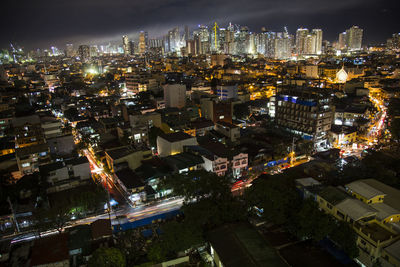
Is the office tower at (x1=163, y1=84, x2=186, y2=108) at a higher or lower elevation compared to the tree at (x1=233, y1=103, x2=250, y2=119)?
higher

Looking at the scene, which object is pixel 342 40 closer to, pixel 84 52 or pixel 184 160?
pixel 84 52

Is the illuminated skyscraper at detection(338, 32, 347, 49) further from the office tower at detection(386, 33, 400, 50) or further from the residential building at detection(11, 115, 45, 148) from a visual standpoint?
the residential building at detection(11, 115, 45, 148)

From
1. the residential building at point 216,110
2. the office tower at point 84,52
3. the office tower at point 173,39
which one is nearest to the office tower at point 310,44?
the office tower at point 173,39

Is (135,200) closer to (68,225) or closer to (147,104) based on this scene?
(68,225)

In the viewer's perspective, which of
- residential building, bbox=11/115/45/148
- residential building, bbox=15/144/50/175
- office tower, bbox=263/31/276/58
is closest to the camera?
residential building, bbox=15/144/50/175

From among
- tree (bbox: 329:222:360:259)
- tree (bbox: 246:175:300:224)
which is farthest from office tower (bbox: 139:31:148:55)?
tree (bbox: 329:222:360:259)

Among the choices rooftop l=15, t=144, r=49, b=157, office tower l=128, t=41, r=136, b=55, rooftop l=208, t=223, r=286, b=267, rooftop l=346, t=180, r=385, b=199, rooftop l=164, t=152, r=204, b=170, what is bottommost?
rooftop l=208, t=223, r=286, b=267

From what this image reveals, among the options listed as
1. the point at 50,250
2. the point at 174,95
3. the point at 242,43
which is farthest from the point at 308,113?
the point at 242,43
